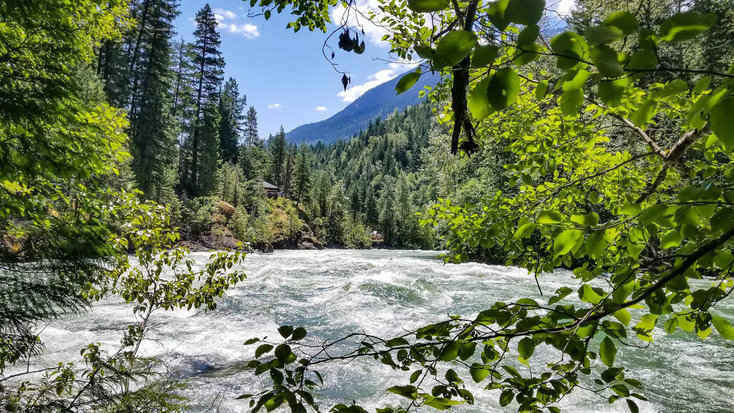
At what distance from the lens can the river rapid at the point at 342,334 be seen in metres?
4.67

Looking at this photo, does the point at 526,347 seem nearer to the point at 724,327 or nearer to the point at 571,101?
the point at 724,327

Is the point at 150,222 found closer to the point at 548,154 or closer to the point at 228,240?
the point at 548,154

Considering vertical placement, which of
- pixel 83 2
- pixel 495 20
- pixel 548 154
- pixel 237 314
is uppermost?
pixel 83 2

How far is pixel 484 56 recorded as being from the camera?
537 millimetres

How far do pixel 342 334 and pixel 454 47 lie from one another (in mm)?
7240

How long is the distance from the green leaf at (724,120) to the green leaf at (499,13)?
1.20ft

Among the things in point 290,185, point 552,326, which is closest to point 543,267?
point 552,326

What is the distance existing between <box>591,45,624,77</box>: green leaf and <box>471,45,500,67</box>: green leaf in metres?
0.17

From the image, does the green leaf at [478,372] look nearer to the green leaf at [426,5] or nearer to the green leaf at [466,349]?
the green leaf at [466,349]

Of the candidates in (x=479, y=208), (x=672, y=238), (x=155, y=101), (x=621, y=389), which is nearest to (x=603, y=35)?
(x=672, y=238)

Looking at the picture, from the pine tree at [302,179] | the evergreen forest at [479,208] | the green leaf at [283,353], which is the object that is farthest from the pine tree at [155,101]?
the green leaf at [283,353]

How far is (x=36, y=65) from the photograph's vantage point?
2953mm

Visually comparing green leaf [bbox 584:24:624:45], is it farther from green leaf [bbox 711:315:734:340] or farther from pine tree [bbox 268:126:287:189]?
pine tree [bbox 268:126:287:189]

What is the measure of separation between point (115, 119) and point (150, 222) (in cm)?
126
